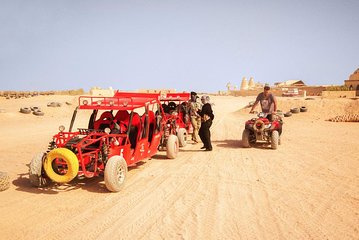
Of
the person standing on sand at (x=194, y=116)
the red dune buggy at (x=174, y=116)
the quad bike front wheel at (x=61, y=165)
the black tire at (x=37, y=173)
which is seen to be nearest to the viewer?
the quad bike front wheel at (x=61, y=165)

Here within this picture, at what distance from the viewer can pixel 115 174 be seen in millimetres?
6879

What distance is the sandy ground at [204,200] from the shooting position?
16.8 ft

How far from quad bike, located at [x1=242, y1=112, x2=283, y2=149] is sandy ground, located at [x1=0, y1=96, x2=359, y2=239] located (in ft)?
2.00

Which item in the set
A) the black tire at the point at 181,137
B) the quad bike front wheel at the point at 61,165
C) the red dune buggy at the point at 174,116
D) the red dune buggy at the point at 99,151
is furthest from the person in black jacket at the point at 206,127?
the quad bike front wheel at the point at 61,165

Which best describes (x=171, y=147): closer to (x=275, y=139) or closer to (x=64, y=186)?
(x=64, y=186)

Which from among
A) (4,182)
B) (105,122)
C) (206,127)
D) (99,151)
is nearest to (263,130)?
(206,127)

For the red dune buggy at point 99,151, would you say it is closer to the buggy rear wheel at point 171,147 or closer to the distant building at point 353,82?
the buggy rear wheel at point 171,147

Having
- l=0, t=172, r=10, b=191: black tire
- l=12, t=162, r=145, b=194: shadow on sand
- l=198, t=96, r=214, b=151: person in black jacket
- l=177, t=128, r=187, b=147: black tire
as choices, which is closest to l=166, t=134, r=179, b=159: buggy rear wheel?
l=198, t=96, r=214, b=151: person in black jacket

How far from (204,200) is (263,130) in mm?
6137

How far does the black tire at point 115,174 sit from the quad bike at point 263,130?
20.3 ft

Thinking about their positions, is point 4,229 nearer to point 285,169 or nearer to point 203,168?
point 203,168

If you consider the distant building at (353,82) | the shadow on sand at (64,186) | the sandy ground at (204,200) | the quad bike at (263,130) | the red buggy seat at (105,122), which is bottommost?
the sandy ground at (204,200)

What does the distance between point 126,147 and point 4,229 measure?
3310 millimetres

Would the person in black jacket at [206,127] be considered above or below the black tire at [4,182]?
above
